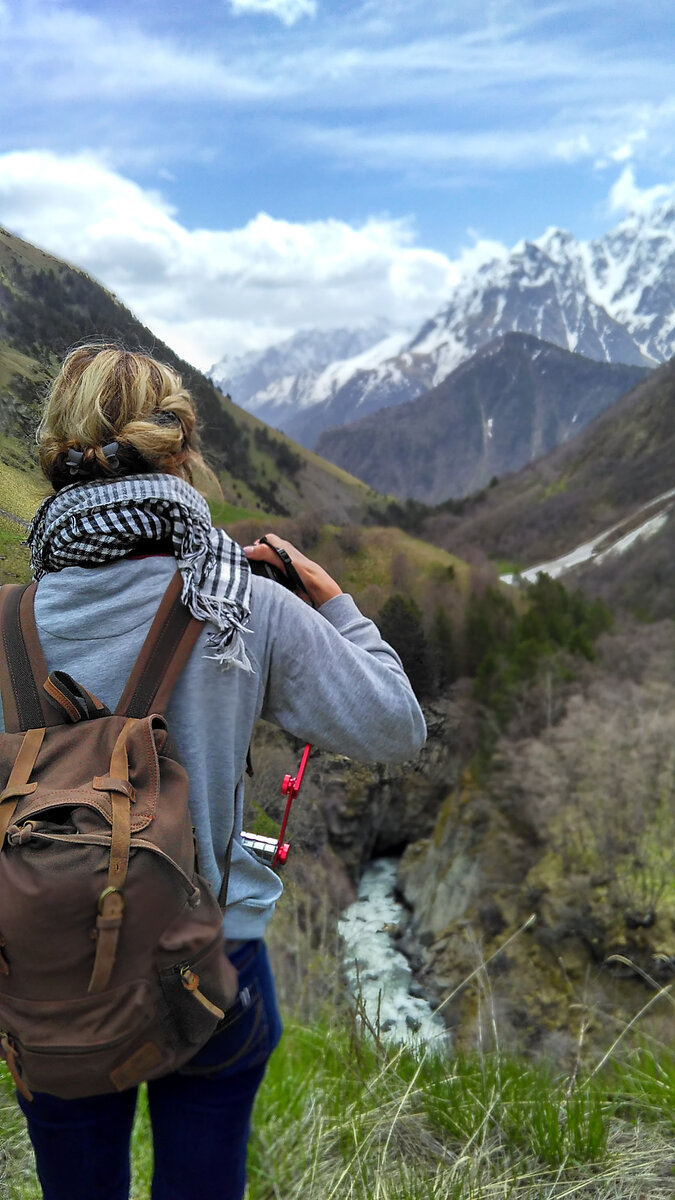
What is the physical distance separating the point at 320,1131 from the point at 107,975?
1989mm

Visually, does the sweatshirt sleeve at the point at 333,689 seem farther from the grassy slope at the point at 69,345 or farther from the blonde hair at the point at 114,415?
the grassy slope at the point at 69,345

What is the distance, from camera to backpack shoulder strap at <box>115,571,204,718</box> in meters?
1.58

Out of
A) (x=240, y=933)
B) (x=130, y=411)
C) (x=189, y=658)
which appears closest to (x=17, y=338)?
(x=130, y=411)

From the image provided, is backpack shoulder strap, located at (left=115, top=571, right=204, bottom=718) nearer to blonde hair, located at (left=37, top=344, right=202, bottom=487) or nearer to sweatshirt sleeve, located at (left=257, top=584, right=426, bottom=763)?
sweatshirt sleeve, located at (left=257, top=584, right=426, bottom=763)

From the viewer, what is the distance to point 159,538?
5.51 ft

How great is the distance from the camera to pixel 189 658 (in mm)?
1629

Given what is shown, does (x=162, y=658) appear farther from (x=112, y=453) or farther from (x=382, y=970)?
(x=382, y=970)

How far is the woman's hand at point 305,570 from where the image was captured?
6.32ft

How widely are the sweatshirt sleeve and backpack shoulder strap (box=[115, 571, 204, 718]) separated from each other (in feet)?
0.62

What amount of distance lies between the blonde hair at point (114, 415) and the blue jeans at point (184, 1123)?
122 cm

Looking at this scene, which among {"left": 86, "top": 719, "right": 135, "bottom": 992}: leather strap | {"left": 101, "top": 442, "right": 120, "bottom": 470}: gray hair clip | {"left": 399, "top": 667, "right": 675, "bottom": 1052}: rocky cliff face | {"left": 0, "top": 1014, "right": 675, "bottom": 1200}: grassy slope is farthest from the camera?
{"left": 399, "top": 667, "right": 675, "bottom": 1052}: rocky cliff face

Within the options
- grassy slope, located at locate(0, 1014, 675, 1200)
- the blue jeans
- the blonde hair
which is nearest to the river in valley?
grassy slope, located at locate(0, 1014, 675, 1200)

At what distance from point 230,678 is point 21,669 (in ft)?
1.42

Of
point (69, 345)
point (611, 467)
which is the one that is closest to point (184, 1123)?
point (69, 345)
